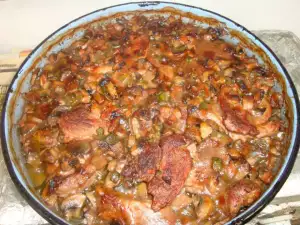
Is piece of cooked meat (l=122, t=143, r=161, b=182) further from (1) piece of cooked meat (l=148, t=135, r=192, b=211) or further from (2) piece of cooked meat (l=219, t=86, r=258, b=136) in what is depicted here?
(2) piece of cooked meat (l=219, t=86, r=258, b=136)

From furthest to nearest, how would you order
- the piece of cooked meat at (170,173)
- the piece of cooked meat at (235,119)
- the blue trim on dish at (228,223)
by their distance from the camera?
1. the piece of cooked meat at (235,119)
2. the piece of cooked meat at (170,173)
3. the blue trim on dish at (228,223)

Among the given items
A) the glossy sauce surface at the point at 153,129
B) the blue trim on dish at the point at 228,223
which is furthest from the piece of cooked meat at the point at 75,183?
the blue trim on dish at the point at 228,223

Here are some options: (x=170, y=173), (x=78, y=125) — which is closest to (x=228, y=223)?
(x=170, y=173)

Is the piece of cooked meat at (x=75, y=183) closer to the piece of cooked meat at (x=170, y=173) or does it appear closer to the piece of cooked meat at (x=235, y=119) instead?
the piece of cooked meat at (x=170, y=173)

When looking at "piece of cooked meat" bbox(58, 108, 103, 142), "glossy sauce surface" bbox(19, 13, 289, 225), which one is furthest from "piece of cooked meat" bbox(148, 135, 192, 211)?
"piece of cooked meat" bbox(58, 108, 103, 142)

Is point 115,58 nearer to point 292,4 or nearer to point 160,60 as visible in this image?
point 160,60

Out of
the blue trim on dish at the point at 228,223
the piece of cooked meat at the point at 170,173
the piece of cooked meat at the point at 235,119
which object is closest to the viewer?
the blue trim on dish at the point at 228,223

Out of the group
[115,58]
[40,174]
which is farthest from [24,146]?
[115,58]

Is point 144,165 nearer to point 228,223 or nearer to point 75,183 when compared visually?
point 75,183
